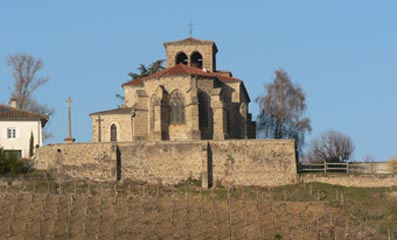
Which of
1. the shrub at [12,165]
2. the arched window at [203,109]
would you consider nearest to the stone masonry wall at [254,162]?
the arched window at [203,109]

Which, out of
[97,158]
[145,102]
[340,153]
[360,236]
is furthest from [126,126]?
[360,236]

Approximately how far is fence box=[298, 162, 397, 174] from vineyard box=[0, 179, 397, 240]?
3493 millimetres

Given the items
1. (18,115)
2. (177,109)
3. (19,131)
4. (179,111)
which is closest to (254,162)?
(179,111)

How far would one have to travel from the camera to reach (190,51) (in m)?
72.9

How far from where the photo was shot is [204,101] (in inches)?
2591

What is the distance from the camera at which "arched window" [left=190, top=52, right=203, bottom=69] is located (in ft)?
241

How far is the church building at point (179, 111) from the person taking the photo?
6481 centimetres

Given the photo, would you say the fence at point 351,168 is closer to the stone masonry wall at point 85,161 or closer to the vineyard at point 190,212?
the vineyard at point 190,212

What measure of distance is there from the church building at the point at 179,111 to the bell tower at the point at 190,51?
3308mm

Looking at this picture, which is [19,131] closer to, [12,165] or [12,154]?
[12,154]

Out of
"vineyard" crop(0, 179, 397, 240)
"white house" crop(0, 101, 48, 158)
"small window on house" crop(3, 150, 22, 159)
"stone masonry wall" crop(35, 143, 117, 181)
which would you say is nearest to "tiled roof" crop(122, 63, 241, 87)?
"white house" crop(0, 101, 48, 158)

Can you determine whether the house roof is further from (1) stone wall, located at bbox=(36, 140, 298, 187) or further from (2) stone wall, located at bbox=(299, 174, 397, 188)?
(2) stone wall, located at bbox=(299, 174, 397, 188)

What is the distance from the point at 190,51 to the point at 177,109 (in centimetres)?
856

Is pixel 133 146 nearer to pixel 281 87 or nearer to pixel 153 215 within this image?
pixel 153 215
